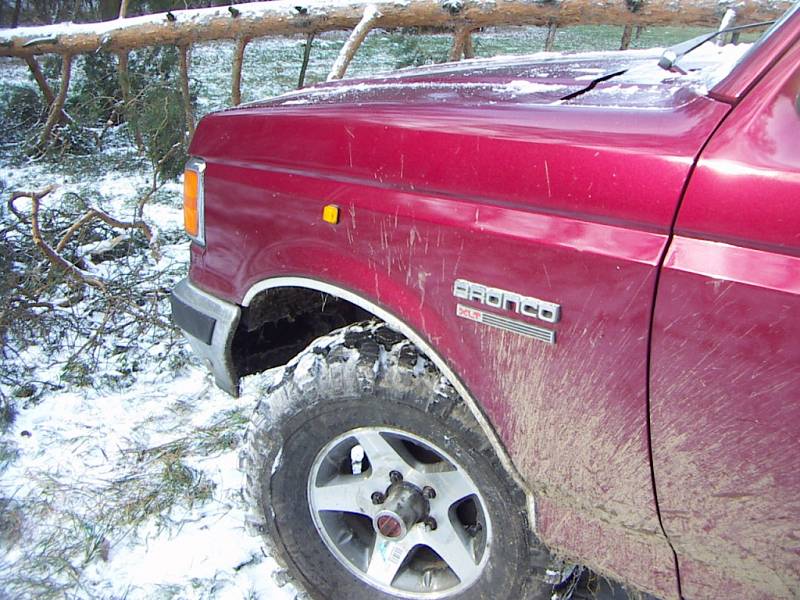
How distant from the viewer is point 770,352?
129cm

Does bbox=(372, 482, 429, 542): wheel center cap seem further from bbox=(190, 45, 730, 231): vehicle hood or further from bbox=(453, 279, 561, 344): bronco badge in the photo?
bbox=(190, 45, 730, 231): vehicle hood

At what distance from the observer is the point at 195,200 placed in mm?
2400

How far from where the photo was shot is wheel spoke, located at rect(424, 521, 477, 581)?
6.70 ft

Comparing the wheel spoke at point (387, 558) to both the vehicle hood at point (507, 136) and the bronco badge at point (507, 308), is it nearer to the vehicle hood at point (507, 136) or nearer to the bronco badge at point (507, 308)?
the bronco badge at point (507, 308)

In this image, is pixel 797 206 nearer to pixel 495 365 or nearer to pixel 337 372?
pixel 495 365

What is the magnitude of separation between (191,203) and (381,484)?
1174 millimetres

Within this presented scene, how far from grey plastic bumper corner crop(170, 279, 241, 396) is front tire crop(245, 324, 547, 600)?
0.30 m

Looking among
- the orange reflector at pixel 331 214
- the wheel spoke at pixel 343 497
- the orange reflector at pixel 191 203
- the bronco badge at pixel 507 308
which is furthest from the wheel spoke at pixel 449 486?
the orange reflector at pixel 191 203

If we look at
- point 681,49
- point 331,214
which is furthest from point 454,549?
point 681,49

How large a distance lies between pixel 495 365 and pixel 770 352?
23.9 inches

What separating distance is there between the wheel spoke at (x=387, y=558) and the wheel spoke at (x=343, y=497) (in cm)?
13

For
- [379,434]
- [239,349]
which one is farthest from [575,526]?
[239,349]

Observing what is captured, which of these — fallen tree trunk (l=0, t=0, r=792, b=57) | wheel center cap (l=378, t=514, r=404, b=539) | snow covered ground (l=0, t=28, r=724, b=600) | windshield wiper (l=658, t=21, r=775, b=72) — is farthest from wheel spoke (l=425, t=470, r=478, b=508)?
fallen tree trunk (l=0, t=0, r=792, b=57)

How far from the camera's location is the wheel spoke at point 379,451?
2045mm
